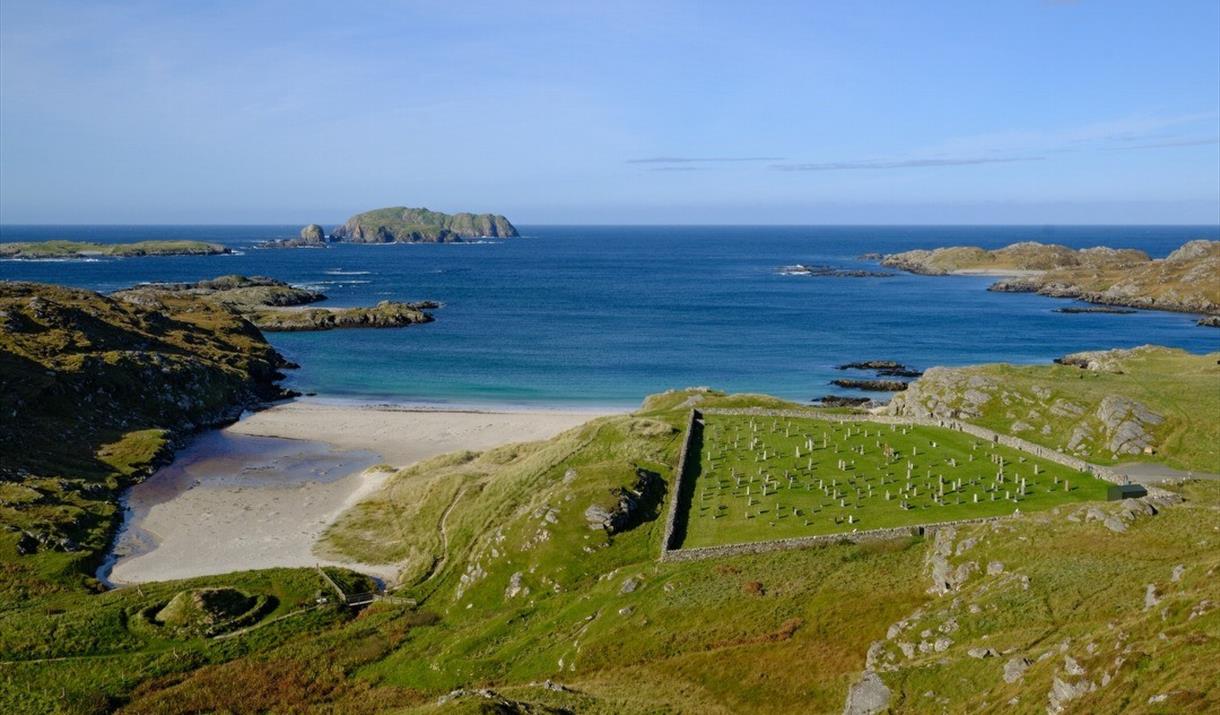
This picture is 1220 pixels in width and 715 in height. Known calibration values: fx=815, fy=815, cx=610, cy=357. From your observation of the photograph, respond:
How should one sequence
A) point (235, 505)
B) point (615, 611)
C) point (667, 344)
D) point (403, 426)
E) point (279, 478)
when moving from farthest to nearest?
1. point (667, 344)
2. point (403, 426)
3. point (279, 478)
4. point (235, 505)
5. point (615, 611)

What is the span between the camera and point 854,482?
4769 cm

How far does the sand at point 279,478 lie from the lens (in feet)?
180

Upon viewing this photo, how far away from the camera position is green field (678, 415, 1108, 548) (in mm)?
42375

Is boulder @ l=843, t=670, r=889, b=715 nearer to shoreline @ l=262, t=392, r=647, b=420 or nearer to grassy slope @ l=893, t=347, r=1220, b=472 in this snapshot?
grassy slope @ l=893, t=347, r=1220, b=472

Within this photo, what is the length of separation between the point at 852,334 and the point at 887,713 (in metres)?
125

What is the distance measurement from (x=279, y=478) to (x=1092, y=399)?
217ft

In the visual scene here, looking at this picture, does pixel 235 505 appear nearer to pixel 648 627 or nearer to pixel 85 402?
pixel 85 402

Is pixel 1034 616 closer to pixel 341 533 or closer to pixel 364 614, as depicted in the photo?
pixel 364 614

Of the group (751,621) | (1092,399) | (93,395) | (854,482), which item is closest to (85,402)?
(93,395)

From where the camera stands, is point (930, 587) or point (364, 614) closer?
point (930, 587)

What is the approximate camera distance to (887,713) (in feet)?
85.0

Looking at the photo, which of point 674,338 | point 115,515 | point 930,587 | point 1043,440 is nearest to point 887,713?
point 930,587

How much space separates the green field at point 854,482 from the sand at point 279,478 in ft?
72.2

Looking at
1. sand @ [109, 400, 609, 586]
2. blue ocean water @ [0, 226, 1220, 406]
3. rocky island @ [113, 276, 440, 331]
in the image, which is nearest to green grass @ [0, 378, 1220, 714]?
sand @ [109, 400, 609, 586]
